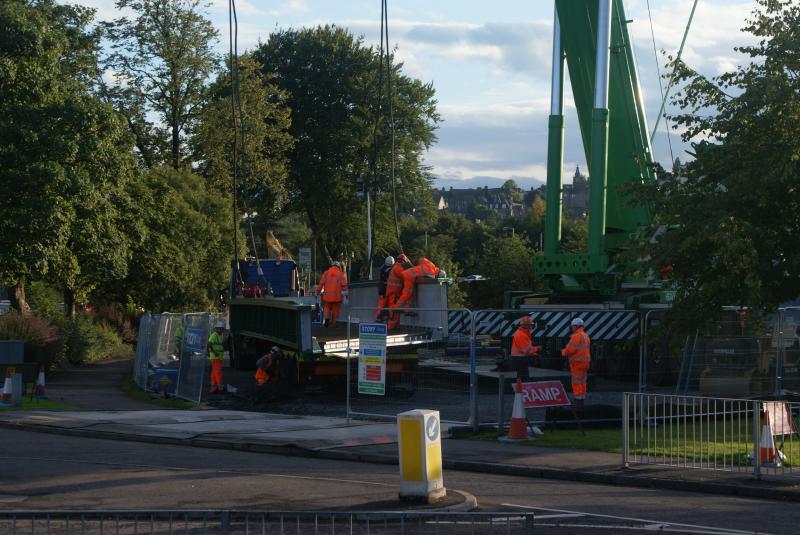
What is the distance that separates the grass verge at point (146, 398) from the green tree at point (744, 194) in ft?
40.0

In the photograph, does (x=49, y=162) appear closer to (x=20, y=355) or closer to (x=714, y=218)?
(x=20, y=355)

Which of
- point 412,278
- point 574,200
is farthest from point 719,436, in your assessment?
point 574,200

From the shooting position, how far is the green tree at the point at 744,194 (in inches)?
547

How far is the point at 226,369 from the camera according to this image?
3353 centimetres

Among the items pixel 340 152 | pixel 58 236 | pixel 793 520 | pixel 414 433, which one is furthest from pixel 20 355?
pixel 340 152

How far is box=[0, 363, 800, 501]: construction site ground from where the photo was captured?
13.4 meters

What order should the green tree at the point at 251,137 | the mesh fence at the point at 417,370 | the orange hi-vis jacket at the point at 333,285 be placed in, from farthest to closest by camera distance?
the green tree at the point at 251,137 < the orange hi-vis jacket at the point at 333,285 < the mesh fence at the point at 417,370

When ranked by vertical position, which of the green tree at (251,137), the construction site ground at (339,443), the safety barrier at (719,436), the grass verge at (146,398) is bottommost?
the grass verge at (146,398)

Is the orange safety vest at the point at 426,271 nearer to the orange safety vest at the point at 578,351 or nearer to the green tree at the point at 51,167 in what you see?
the orange safety vest at the point at 578,351

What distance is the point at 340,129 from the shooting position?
208ft

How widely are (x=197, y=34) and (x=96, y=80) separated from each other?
6.13m

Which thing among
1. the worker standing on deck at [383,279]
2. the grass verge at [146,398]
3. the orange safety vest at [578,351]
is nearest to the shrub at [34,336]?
the grass verge at [146,398]

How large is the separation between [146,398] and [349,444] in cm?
1067

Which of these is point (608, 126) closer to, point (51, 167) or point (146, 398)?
point (146, 398)
